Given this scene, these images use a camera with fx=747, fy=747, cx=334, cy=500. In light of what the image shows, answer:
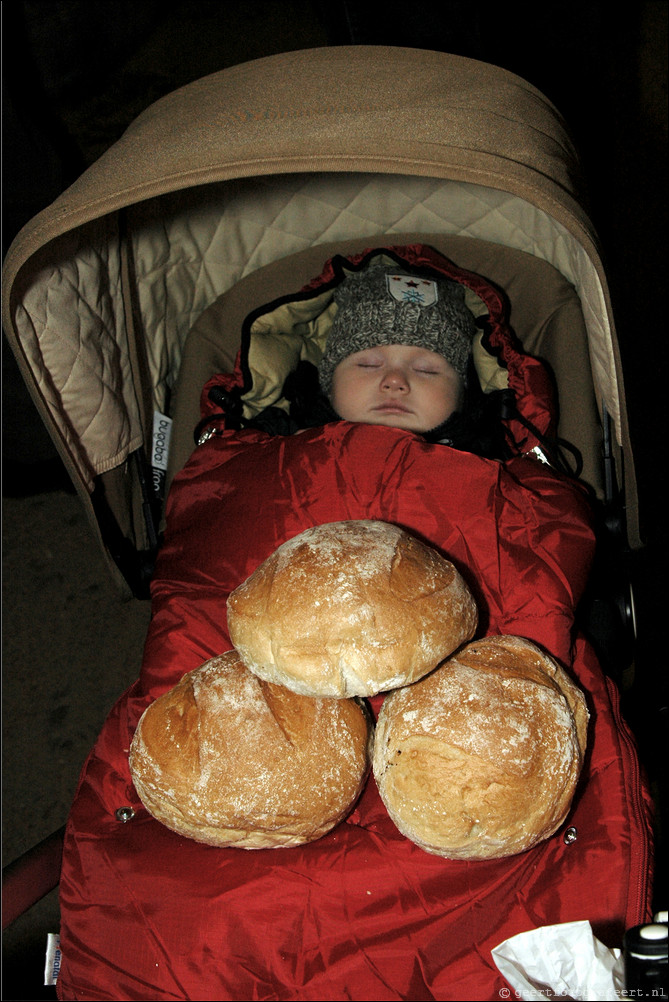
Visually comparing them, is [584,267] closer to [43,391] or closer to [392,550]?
[392,550]

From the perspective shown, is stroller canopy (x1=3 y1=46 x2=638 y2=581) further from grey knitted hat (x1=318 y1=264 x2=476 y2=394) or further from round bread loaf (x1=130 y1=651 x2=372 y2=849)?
round bread loaf (x1=130 y1=651 x2=372 y2=849)

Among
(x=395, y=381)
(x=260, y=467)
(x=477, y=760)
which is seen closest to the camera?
(x=477, y=760)

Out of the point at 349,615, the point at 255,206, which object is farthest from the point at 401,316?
the point at 349,615

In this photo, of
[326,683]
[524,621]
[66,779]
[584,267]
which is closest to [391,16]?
[584,267]

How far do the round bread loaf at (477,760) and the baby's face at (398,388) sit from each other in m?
0.68

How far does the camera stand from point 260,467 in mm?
1125

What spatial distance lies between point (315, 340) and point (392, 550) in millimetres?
968

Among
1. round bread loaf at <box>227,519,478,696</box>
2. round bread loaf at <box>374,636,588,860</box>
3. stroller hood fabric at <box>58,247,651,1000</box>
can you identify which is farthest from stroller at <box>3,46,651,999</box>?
round bread loaf at <box>227,519,478,696</box>

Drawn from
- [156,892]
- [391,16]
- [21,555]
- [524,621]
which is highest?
[391,16]

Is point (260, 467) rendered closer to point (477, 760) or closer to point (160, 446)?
point (160, 446)

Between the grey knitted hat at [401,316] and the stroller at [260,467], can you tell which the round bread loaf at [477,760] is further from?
the grey knitted hat at [401,316]

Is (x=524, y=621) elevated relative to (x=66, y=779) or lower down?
elevated

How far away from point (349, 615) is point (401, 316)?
85 centimetres

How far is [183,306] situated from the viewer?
4.87ft
